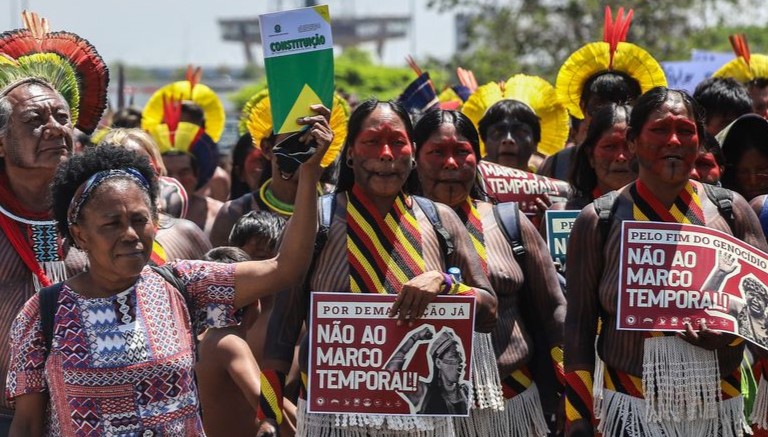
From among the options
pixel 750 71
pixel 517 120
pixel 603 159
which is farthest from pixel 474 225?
pixel 750 71

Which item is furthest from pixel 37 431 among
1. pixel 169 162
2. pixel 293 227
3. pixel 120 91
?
pixel 120 91

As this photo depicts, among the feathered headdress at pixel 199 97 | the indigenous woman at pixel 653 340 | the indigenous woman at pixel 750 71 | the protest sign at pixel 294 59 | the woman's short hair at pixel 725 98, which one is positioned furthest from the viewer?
the feathered headdress at pixel 199 97

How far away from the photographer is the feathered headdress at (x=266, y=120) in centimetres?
736

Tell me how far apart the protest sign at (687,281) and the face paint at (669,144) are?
0.22 metres

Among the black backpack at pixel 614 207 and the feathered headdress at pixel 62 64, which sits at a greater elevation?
the feathered headdress at pixel 62 64

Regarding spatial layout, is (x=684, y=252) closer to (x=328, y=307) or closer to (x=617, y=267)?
(x=617, y=267)

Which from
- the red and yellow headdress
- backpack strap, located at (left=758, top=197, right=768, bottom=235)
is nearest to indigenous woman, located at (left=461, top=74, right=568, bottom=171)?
backpack strap, located at (left=758, top=197, right=768, bottom=235)

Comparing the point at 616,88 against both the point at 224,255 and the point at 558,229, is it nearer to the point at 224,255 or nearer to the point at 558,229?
the point at 558,229

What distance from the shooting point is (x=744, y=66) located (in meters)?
9.65

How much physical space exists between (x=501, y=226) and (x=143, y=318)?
2.08 m

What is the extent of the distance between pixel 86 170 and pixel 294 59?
0.77m

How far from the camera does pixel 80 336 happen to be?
14.9ft

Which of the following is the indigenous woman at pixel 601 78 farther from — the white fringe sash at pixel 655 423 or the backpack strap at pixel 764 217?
the white fringe sash at pixel 655 423

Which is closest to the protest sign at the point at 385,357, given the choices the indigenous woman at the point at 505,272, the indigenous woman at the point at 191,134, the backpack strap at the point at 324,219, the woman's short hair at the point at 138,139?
the backpack strap at the point at 324,219
